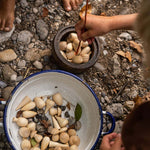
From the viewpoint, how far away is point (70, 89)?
1141 mm

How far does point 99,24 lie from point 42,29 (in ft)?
1.28

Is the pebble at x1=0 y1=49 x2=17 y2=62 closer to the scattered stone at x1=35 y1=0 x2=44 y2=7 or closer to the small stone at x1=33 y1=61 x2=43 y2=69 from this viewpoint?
the small stone at x1=33 y1=61 x2=43 y2=69

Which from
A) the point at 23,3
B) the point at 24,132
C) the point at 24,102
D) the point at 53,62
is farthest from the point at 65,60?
the point at 23,3

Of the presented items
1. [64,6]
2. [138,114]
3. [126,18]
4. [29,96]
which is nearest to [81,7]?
[64,6]

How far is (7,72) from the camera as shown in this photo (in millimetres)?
1151

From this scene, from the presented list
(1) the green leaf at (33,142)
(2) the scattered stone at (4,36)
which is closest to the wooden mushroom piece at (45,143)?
(1) the green leaf at (33,142)

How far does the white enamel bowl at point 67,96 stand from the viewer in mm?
960

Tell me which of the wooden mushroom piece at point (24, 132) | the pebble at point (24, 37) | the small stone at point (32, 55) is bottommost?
the wooden mushroom piece at point (24, 132)

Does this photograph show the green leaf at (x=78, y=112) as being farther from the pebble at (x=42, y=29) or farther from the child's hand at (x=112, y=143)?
the pebble at (x=42, y=29)

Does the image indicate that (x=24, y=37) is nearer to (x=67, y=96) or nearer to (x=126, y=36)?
(x=67, y=96)

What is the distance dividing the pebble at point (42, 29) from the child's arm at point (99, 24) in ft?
0.97

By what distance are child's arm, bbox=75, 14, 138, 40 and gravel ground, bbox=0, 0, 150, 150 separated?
0.26 meters

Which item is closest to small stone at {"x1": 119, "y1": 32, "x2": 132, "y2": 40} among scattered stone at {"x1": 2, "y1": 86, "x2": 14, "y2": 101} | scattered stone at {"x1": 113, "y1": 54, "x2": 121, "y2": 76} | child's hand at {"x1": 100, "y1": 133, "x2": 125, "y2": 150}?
scattered stone at {"x1": 113, "y1": 54, "x2": 121, "y2": 76}

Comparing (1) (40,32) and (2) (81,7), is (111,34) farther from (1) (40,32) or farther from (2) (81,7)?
(1) (40,32)
